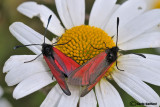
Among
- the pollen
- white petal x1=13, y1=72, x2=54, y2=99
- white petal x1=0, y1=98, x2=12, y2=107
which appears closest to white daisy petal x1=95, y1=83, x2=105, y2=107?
the pollen

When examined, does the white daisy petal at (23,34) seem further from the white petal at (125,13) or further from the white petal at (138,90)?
the white petal at (138,90)

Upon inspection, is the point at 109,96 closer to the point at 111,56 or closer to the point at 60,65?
the point at 111,56

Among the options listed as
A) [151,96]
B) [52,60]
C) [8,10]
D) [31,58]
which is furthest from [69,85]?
[8,10]

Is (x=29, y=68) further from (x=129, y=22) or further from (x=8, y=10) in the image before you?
(x=8, y=10)

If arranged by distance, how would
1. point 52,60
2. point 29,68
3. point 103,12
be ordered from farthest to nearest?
point 103,12
point 29,68
point 52,60

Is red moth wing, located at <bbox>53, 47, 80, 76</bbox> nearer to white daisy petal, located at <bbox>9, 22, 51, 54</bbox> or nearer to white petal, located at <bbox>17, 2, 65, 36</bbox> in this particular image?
white daisy petal, located at <bbox>9, 22, 51, 54</bbox>

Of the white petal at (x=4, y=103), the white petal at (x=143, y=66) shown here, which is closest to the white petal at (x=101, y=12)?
the white petal at (x=143, y=66)
